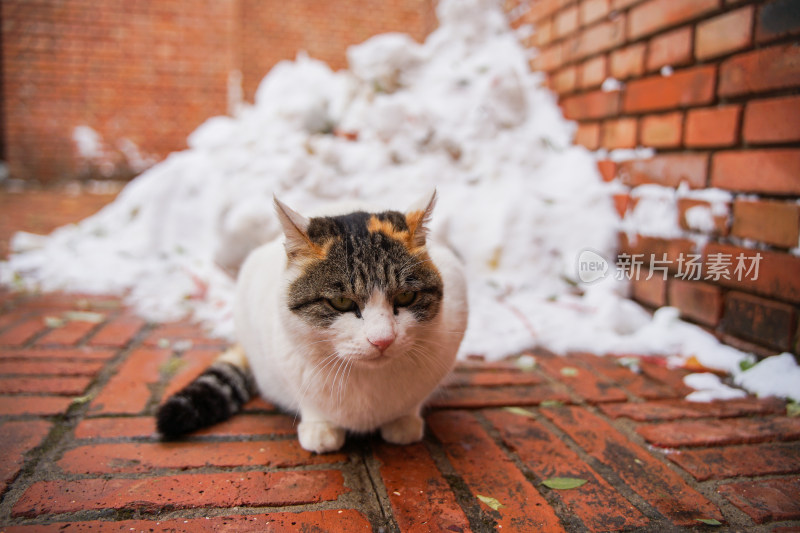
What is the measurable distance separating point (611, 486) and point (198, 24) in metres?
7.76

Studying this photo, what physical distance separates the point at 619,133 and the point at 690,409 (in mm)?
1596

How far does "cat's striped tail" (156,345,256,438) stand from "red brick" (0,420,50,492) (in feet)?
1.14

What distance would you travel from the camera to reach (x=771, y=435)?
1587mm

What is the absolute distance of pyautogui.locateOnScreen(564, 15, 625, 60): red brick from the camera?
107 inches

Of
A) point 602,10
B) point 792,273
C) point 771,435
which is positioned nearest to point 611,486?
point 771,435

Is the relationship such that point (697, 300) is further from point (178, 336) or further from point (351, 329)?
point (178, 336)

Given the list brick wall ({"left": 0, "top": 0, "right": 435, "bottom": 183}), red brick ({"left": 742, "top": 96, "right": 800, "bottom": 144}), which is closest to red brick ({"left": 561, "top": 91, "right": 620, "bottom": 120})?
red brick ({"left": 742, "top": 96, "right": 800, "bottom": 144})

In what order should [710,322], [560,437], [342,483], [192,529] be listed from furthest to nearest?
[710,322] → [560,437] → [342,483] → [192,529]

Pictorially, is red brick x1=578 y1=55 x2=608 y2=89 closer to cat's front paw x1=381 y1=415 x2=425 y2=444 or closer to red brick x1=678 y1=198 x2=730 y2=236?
red brick x1=678 y1=198 x2=730 y2=236

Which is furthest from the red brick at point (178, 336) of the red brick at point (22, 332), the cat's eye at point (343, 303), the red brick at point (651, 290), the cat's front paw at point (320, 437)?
the red brick at point (651, 290)

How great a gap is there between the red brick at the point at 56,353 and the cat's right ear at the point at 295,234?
1.19 metres

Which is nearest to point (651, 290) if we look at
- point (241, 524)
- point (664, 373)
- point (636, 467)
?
point (664, 373)

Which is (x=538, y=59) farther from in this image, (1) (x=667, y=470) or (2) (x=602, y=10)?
(1) (x=667, y=470)

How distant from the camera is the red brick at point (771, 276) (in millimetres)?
1847
